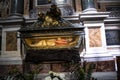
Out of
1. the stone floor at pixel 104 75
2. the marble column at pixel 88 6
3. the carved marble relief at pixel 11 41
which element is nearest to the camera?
the stone floor at pixel 104 75

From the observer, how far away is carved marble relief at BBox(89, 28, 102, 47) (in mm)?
6755

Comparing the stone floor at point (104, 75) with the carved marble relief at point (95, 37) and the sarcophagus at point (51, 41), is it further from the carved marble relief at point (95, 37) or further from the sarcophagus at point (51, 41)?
the carved marble relief at point (95, 37)

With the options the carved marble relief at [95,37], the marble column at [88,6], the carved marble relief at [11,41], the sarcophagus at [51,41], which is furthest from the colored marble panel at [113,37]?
the carved marble relief at [11,41]

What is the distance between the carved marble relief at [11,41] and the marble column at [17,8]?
26.1 inches

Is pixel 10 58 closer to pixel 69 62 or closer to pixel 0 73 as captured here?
pixel 0 73

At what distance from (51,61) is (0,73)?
4.84ft

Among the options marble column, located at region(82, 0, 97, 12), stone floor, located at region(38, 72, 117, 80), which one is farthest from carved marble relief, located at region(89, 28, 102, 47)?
stone floor, located at region(38, 72, 117, 80)

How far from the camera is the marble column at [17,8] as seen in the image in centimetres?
741

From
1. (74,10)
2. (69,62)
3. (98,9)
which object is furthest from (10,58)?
(98,9)

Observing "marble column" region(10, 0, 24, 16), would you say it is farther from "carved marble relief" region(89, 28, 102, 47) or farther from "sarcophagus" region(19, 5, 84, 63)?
"carved marble relief" region(89, 28, 102, 47)

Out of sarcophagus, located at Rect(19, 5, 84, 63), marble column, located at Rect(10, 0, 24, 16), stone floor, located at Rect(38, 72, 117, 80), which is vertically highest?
marble column, located at Rect(10, 0, 24, 16)

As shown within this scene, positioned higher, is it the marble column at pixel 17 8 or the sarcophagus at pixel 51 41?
the marble column at pixel 17 8

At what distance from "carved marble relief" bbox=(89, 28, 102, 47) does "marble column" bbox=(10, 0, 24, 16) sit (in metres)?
2.27

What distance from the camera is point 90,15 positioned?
6941 millimetres
